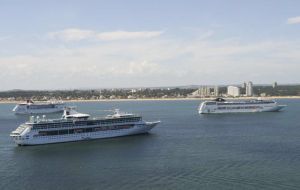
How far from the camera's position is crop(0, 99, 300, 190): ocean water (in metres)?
39.4

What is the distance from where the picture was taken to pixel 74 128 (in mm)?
66375

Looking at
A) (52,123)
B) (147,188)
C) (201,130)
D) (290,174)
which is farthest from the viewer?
(201,130)

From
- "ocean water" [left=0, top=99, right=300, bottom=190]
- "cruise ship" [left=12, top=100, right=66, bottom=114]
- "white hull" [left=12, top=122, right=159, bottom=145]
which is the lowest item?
"ocean water" [left=0, top=99, right=300, bottom=190]

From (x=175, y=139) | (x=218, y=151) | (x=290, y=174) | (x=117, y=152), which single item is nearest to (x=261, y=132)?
(x=175, y=139)

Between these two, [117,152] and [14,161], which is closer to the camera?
[14,161]

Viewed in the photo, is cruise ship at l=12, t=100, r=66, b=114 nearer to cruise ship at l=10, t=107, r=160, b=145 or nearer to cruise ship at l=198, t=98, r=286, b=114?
cruise ship at l=198, t=98, r=286, b=114

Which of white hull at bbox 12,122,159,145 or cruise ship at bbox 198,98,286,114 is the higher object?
cruise ship at bbox 198,98,286,114

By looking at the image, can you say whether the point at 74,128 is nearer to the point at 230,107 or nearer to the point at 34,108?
the point at 230,107

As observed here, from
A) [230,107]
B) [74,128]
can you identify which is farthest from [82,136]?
[230,107]

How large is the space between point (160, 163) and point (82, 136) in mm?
21954

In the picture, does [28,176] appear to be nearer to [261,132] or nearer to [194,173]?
[194,173]

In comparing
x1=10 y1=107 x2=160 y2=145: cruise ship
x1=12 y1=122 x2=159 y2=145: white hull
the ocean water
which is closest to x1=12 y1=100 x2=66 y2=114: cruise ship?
the ocean water

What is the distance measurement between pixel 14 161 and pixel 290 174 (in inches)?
1106

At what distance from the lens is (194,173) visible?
4231 cm
